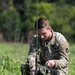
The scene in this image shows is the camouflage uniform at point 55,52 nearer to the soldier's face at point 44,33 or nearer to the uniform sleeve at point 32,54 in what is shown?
the uniform sleeve at point 32,54

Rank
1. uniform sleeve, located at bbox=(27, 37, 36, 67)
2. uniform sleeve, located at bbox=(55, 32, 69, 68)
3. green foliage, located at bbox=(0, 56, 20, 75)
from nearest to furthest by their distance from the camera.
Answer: uniform sleeve, located at bbox=(55, 32, 69, 68) < uniform sleeve, located at bbox=(27, 37, 36, 67) < green foliage, located at bbox=(0, 56, 20, 75)

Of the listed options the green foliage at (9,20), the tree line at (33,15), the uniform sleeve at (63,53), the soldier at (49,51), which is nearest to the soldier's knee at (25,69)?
the soldier at (49,51)

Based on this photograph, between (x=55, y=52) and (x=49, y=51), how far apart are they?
94mm

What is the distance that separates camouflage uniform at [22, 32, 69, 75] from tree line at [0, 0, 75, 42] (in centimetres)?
3769

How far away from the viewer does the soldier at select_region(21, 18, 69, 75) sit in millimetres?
6219

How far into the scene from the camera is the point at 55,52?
6.62 metres

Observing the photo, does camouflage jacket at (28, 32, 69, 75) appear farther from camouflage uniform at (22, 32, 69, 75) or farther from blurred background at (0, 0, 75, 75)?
blurred background at (0, 0, 75, 75)

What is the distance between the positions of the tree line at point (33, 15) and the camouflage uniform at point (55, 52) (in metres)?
37.7

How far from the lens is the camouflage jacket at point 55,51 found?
637 centimetres

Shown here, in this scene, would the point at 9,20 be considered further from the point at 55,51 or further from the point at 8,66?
the point at 55,51

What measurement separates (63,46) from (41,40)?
0.39 m

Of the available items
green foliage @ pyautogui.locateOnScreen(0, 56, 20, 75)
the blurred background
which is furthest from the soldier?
the blurred background

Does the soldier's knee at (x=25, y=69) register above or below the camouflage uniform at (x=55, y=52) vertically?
below

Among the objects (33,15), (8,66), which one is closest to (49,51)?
(8,66)
